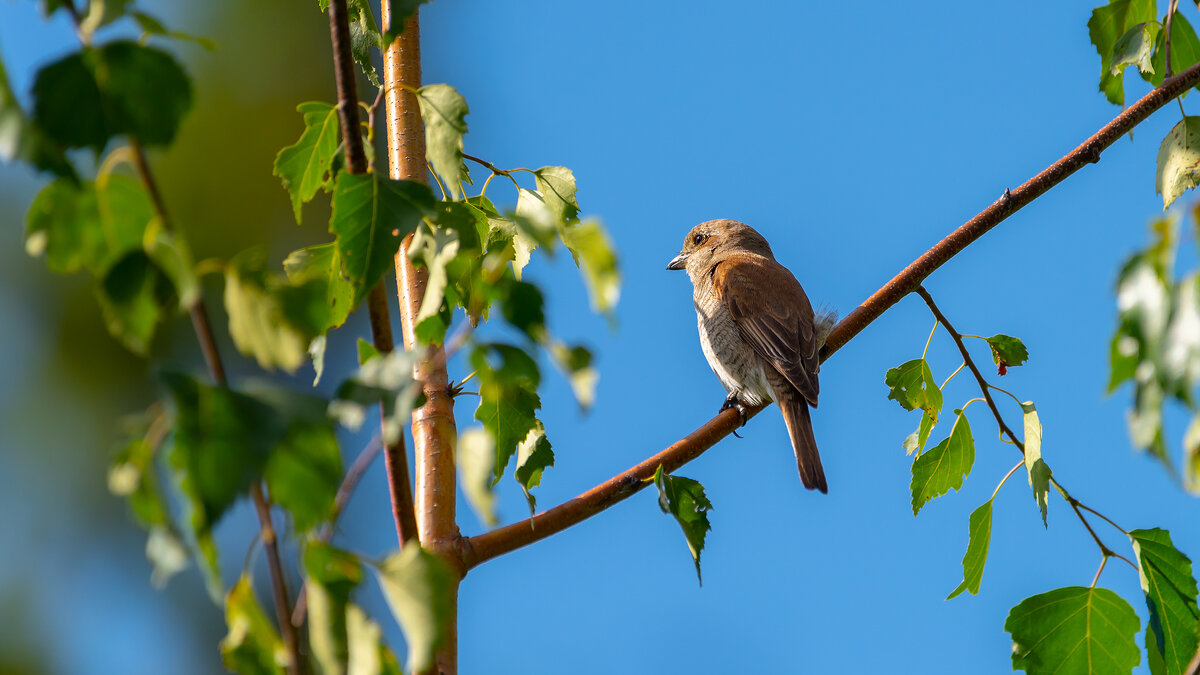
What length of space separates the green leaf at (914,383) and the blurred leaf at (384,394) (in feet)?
6.75

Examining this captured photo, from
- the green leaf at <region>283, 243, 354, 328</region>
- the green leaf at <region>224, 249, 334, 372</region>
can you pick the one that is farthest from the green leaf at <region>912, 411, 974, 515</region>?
the green leaf at <region>224, 249, 334, 372</region>

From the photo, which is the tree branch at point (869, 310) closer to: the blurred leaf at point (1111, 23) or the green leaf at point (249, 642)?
the blurred leaf at point (1111, 23)

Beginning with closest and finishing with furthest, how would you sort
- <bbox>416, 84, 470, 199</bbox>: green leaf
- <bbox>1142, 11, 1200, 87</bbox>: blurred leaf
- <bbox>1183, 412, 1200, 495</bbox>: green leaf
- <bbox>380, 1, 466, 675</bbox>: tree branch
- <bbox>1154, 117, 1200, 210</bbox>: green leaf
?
<bbox>1183, 412, 1200, 495</bbox>: green leaf
<bbox>416, 84, 470, 199</bbox>: green leaf
<bbox>380, 1, 466, 675</bbox>: tree branch
<bbox>1154, 117, 1200, 210</bbox>: green leaf
<bbox>1142, 11, 1200, 87</bbox>: blurred leaf

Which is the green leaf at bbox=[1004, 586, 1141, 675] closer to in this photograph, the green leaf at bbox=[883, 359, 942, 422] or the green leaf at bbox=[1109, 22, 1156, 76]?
the green leaf at bbox=[883, 359, 942, 422]

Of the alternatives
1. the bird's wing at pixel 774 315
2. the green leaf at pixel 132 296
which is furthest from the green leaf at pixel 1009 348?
the green leaf at pixel 132 296

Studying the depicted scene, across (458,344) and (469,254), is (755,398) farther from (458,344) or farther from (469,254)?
(458,344)

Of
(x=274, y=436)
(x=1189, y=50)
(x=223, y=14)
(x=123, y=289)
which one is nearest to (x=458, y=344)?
(x=274, y=436)

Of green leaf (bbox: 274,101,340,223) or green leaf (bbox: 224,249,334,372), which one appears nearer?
green leaf (bbox: 224,249,334,372)

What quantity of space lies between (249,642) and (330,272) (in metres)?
0.75

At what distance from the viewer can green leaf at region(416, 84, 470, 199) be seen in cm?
170

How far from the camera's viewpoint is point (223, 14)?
10.4 meters

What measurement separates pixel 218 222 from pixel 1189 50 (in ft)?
25.1

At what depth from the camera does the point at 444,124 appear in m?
1.71

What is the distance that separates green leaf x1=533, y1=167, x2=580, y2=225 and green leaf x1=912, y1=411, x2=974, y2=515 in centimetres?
119
